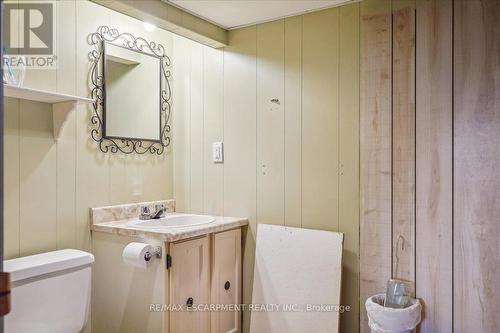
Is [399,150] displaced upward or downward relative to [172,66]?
downward

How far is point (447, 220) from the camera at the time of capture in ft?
5.46

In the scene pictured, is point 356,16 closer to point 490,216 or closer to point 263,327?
point 490,216

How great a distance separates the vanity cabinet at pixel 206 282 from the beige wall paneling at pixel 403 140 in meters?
0.90

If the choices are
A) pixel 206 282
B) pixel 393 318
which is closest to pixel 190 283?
pixel 206 282

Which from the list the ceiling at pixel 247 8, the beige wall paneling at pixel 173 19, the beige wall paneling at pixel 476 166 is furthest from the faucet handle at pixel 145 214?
the beige wall paneling at pixel 476 166

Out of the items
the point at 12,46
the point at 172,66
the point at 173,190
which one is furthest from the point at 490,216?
the point at 12,46

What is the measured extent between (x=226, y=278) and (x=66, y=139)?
1152mm

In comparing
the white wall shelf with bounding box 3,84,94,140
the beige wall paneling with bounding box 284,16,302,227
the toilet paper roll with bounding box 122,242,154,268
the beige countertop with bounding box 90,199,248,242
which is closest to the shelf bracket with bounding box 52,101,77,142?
the white wall shelf with bounding box 3,84,94,140

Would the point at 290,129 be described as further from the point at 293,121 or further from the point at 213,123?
the point at 213,123

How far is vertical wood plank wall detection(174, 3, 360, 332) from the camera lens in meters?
1.92

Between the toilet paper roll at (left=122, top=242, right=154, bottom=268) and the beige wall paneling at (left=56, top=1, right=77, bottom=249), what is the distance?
39 cm

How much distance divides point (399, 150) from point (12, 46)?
1.86 meters

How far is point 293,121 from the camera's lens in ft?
6.86

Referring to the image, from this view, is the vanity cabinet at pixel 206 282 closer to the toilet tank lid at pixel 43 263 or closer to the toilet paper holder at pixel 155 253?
the toilet paper holder at pixel 155 253
